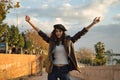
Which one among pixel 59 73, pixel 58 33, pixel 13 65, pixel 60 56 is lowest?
pixel 13 65

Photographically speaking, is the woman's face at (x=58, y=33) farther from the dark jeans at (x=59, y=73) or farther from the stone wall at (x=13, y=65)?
the stone wall at (x=13, y=65)

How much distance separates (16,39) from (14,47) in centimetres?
279

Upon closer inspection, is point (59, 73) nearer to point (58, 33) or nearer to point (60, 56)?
point (60, 56)

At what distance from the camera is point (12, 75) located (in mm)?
41688

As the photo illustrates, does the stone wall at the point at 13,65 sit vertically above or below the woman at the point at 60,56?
below

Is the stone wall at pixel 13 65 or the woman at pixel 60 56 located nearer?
the woman at pixel 60 56

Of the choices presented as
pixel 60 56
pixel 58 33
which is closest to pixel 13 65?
pixel 60 56

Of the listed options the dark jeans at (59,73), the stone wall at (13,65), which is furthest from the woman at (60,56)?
the stone wall at (13,65)

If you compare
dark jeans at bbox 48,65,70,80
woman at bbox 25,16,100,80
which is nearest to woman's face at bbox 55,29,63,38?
woman at bbox 25,16,100,80

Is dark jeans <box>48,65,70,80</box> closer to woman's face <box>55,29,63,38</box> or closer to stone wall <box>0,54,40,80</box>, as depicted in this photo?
woman's face <box>55,29,63,38</box>

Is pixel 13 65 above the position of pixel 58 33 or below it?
below

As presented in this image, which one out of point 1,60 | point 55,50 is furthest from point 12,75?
point 55,50

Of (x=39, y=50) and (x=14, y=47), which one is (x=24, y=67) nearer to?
(x=14, y=47)

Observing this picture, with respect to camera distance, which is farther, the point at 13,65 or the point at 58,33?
the point at 13,65
